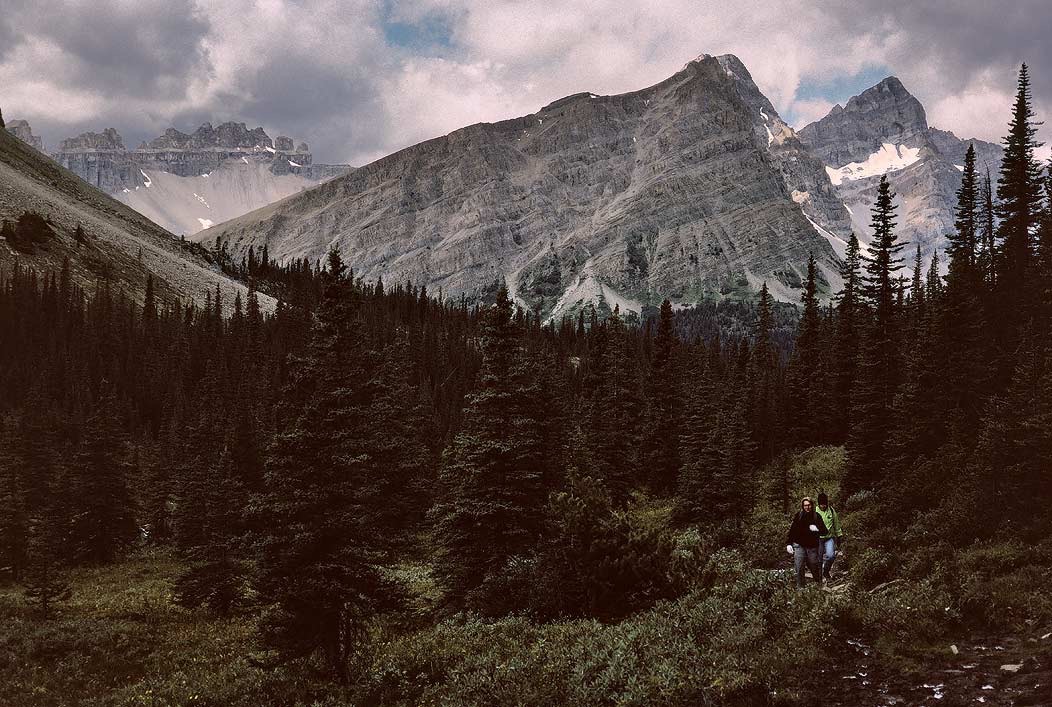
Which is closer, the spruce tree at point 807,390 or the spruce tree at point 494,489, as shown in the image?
the spruce tree at point 494,489

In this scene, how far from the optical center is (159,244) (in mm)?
195000

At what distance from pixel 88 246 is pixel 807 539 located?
18105 cm

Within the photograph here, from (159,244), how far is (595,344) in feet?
576

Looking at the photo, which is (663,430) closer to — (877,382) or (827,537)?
(877,382)

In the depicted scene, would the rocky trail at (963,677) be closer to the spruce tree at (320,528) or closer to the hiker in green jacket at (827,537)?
the hiker in green jacket at (827,537)

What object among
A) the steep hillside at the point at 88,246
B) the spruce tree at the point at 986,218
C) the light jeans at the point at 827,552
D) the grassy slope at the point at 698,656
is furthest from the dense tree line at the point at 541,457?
the steep hillside at the point at 88,246

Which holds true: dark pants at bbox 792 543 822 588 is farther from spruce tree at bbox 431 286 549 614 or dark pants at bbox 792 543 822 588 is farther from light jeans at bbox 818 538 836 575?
spruce tree at bbox 431 286 549 614

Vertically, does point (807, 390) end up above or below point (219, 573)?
above

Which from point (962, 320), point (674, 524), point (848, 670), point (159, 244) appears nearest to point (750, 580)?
point (848, 670)

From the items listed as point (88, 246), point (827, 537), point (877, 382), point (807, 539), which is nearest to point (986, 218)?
point (877, 382)

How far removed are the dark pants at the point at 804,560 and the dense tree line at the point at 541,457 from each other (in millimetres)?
3129

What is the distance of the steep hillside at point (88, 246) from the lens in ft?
479

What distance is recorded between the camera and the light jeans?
16.5 metres

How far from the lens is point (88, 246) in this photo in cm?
15612
